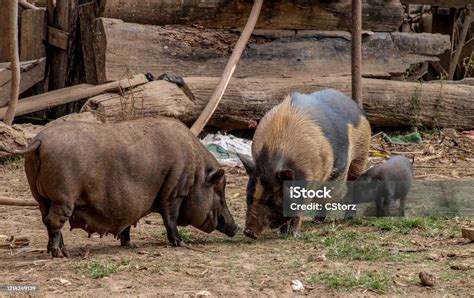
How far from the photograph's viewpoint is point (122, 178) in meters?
7.09

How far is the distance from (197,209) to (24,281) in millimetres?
2009

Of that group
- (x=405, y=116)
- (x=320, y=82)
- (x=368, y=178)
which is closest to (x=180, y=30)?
(x=320, y=82)

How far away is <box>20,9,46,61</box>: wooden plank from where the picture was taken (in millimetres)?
12633

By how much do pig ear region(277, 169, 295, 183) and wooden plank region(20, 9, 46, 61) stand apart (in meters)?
6.01

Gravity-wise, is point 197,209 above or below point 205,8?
below

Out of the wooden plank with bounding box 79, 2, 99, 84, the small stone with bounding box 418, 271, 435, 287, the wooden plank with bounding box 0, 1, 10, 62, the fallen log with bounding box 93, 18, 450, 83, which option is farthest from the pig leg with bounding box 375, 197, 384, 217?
the wooden plank with bounding box 0, 1, 10, 62

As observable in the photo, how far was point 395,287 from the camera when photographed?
19.9 ft

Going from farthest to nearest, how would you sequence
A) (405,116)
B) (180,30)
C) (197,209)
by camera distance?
1. (405,116)
2. (180,30)
3. (197,209)

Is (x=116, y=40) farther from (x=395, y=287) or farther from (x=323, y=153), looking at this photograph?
(x=395, y=287)

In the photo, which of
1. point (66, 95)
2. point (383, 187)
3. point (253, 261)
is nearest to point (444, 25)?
point (66, 95)

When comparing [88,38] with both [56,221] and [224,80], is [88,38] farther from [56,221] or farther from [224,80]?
[56,221]

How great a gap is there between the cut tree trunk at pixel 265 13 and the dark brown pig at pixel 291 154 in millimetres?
4127

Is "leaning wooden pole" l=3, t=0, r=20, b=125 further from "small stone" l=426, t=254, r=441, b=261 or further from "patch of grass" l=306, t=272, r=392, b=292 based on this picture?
"small stone" l=426, t=254, r=441, b=261

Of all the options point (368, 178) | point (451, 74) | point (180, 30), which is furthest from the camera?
point (451, 74)
